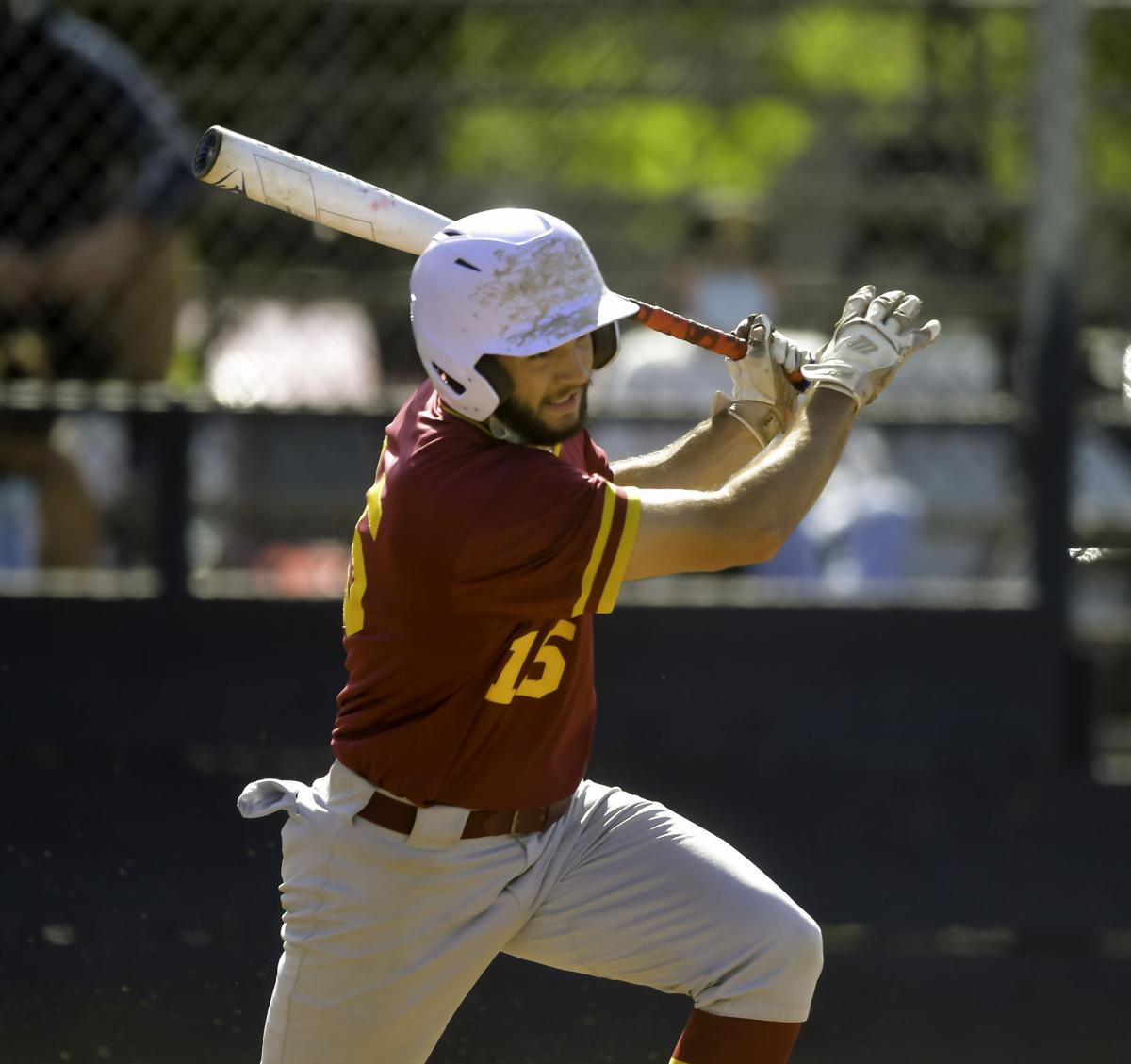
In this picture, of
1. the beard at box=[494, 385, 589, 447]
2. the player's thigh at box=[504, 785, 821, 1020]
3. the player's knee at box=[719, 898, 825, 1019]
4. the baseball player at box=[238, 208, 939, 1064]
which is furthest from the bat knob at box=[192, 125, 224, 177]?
the player's knee at box=[719, 898, 825, 1019]

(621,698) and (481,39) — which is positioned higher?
(481,39)

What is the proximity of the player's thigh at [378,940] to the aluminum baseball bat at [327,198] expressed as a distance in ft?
3.06

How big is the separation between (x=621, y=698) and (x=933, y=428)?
1.28m

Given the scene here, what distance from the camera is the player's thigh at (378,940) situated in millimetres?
2898

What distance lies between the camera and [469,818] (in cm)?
293

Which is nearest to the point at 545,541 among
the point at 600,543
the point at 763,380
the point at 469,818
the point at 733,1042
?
the point at 600,543

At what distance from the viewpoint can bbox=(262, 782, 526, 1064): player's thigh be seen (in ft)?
9.51

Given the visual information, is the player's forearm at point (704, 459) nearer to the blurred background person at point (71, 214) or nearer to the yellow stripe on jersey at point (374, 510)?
the yellow stripe on jersey at point (374, 510)

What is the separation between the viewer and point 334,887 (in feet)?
9.62

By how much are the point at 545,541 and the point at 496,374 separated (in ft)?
0.88

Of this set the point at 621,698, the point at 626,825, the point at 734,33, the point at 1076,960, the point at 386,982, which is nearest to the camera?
the point at 386,982

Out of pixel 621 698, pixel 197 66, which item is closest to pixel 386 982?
pixel 621 698

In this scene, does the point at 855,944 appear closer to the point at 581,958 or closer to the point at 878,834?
the point at 878,834

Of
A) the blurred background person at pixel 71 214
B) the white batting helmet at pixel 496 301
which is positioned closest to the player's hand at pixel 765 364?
the white batting helmet at pixel 496 301
